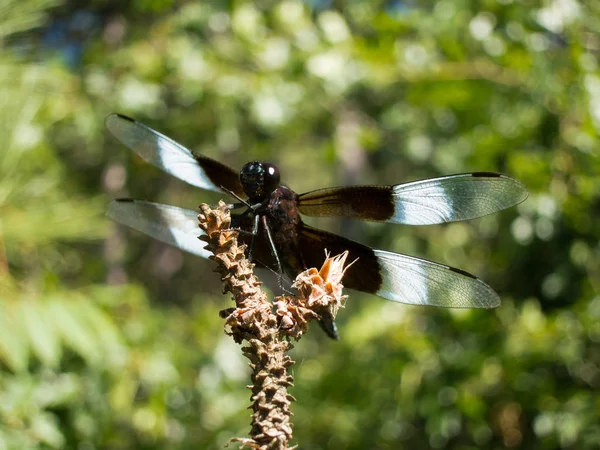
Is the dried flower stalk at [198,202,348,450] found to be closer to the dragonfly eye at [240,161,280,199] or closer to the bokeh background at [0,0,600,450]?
the dragonfly eye at [240,161,280,199]

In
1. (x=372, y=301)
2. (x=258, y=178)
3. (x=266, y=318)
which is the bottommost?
(x=266, y=318)

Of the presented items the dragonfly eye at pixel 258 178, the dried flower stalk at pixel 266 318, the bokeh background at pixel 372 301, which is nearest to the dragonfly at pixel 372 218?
the dragonfly eye at pixel 258 178

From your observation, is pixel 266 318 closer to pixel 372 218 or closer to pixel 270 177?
pixel 270 177

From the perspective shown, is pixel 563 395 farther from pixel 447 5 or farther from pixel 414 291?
pixel 447 5

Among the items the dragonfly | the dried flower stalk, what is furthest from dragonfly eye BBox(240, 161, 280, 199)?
the dried flower stalk

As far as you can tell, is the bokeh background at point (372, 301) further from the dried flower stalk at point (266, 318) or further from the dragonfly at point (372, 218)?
the dried flower stalk at point (266, 318)

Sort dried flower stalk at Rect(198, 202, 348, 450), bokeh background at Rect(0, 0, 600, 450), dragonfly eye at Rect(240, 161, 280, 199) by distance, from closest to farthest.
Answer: dried flower stalk at Rect(198, 202, 348, 450) → dragonfly eye at Rect(240, 161, 280, 199) → bokeh background at Rect(0, 0, 600, 450)

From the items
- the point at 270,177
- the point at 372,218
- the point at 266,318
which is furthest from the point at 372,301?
the point at 266,318

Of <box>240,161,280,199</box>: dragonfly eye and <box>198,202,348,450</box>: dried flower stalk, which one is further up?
<box>240,161,280,199</box>: dragonfly eye
